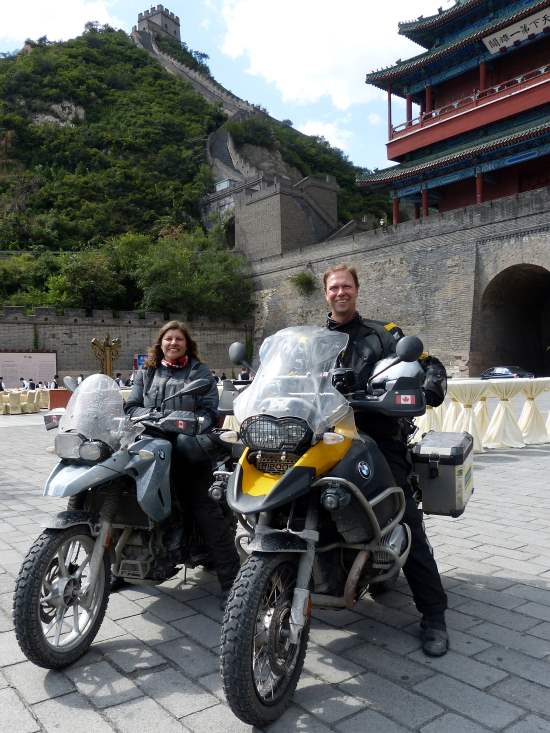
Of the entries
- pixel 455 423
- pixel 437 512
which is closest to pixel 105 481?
pixel 437 512

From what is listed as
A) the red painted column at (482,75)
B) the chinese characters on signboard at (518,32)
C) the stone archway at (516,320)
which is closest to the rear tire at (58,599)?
the stone archway at (516,320)

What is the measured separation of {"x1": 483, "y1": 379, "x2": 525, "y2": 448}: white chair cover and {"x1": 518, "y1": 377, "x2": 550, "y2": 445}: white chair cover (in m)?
0.37

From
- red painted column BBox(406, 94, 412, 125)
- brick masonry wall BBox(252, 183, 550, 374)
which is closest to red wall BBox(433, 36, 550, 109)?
red painted column BBox(406, 94, 412, 125)

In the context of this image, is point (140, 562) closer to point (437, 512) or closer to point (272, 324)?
point (437, 512)

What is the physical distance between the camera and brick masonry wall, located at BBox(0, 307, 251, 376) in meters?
33.2

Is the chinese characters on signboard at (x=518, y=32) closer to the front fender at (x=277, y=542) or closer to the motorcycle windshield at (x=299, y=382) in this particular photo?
the motorcycle windshield at (x=299, y=382)

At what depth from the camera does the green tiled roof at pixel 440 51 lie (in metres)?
26.5

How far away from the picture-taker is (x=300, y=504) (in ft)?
7.94

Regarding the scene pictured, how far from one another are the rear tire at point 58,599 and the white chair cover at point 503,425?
706cm

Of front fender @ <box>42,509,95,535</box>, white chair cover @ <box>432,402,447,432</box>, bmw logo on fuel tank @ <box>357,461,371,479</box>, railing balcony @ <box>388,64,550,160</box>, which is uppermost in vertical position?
railing balcony @ <box>388,64,550,160</box>

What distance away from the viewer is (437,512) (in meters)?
3.30

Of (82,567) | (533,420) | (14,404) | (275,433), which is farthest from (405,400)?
(14,404)

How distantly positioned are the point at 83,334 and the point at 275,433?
113ft

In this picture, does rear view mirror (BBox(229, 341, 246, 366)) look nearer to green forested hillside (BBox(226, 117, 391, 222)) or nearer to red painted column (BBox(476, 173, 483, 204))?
red painted column (BBox(476, 173, 483, 204))
